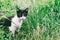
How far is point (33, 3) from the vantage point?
7.38 m

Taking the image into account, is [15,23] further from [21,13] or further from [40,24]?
[40,24]

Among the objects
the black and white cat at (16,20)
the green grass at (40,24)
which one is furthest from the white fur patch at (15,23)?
the green grass at (40,24)

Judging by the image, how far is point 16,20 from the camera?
6598 millimetres

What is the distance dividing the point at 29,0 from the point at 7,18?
1370 millimetres

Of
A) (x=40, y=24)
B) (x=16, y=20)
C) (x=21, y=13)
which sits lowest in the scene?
(x=40, y=24)

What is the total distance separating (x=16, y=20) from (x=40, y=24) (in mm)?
527

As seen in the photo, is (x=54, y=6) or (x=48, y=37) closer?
(x=48, y=37)

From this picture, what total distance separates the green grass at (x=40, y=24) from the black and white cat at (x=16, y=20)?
0.36 feet

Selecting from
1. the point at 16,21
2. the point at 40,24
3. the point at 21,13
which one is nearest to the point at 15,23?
the point at 16,21

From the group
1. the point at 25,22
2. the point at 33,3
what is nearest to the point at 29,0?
the point at 33,3

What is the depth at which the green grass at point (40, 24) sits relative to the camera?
21.1 ft

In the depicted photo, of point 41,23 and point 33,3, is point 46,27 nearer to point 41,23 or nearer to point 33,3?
point 41,23

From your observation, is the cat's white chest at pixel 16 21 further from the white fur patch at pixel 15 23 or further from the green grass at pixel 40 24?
the green grass at pixel 40 24

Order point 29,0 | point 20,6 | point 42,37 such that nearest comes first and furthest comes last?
1. point 42,37
2. point 20,6
3. point 29,0
